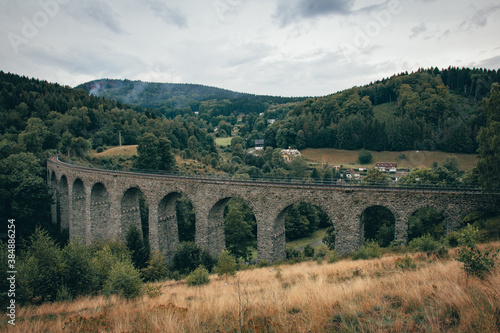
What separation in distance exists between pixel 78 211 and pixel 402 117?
9930 centimetres

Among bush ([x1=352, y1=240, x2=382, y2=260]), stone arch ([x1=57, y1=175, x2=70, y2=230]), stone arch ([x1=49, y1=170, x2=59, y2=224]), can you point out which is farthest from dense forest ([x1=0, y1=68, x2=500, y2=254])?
bush ([x1=352, y1=240, x2=382, y2=260])

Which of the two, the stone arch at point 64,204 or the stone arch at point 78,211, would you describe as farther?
the stone arch at point 64,204

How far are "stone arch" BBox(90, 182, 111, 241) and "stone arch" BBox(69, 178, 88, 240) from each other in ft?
12.1

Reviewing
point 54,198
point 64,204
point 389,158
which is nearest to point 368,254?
point 64,204

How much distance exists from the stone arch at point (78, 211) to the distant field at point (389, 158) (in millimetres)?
64496

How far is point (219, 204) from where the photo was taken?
A: 2839cm

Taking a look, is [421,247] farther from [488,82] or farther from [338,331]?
[488,82]

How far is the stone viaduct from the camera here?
20875 millimetres

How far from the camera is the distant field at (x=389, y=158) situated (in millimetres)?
71500

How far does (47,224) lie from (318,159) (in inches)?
2777

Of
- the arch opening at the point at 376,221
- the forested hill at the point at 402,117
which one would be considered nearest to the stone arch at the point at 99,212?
the arch opening at the point at 376,221

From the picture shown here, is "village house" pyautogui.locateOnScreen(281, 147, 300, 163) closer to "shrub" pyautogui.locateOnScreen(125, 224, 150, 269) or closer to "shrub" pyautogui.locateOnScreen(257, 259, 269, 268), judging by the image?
"shrub" pyautogui.locateOnScreen(257, 259, 269, 268)

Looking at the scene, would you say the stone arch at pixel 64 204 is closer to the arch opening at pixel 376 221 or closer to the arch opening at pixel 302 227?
the arch opening at pixel 302 227

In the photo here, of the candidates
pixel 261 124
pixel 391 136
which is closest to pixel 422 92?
pixel 391 136
